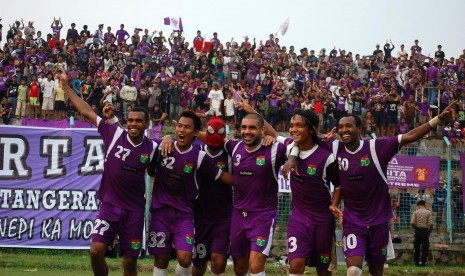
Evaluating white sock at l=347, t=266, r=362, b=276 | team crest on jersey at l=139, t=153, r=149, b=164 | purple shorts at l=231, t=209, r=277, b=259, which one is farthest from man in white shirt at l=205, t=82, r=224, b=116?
white sock at l=347, t=266, r=362, b=276

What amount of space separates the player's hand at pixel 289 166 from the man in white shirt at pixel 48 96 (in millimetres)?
20496

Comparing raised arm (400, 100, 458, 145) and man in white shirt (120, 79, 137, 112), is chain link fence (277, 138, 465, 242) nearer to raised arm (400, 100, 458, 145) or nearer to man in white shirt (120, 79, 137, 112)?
man in white shirt (120, 79, 137, 112)

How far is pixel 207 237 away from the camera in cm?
1355

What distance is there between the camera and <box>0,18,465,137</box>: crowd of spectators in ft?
105

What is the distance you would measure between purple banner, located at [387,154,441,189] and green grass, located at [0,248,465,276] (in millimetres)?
3165

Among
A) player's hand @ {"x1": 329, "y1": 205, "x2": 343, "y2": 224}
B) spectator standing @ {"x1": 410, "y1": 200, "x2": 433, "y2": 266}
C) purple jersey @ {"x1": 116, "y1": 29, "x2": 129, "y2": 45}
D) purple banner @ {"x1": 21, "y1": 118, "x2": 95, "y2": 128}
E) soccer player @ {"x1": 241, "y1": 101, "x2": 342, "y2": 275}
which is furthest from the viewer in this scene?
purple jersey @ {"x1": 116, "y1": 29, "x2": 129, "y2": 45}

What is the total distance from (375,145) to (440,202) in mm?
13635

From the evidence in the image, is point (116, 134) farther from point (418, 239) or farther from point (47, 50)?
point (47, 50)

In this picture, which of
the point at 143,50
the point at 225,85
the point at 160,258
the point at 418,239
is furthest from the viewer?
the point at 143,50

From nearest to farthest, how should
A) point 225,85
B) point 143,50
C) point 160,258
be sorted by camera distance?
point 160,258
point 225,85
point 143,50

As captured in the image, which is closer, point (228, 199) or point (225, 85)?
point (228, 199)

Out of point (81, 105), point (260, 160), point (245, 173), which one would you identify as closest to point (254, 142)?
point (260, 160)

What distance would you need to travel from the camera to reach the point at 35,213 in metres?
21.6

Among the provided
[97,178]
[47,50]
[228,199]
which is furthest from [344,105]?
[228,199]
